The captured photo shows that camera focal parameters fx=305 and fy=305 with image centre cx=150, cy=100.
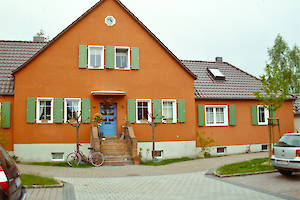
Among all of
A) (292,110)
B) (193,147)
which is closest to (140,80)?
(193,147)

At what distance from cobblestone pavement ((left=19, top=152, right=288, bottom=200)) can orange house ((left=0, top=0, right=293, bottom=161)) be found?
125 inches

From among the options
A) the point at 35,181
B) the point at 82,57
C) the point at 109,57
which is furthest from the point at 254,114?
the point at 35,181

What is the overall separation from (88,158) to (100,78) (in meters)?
4.63

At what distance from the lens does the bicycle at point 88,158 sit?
14.6 m

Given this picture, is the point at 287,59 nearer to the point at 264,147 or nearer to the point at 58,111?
the point at 264,147

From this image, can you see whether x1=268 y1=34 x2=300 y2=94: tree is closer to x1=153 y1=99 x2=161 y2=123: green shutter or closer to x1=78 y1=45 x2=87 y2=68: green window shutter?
x1=153 y1=99 x2=161 y2=123: green shutter

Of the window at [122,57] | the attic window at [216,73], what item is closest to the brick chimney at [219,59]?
the attic window at [216,73]

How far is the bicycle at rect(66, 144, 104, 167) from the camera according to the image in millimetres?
14633

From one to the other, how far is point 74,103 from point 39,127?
2222mm

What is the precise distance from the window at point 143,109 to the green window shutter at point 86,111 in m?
2.77

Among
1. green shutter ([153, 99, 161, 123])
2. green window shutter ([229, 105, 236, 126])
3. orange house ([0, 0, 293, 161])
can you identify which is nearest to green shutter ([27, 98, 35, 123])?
orange house ([0, 0, 293, 161])

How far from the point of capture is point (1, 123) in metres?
15.8

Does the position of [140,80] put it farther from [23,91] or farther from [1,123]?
[1,123]

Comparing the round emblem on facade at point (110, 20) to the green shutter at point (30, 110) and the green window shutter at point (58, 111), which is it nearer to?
the green window shutter at point (58, 111)
